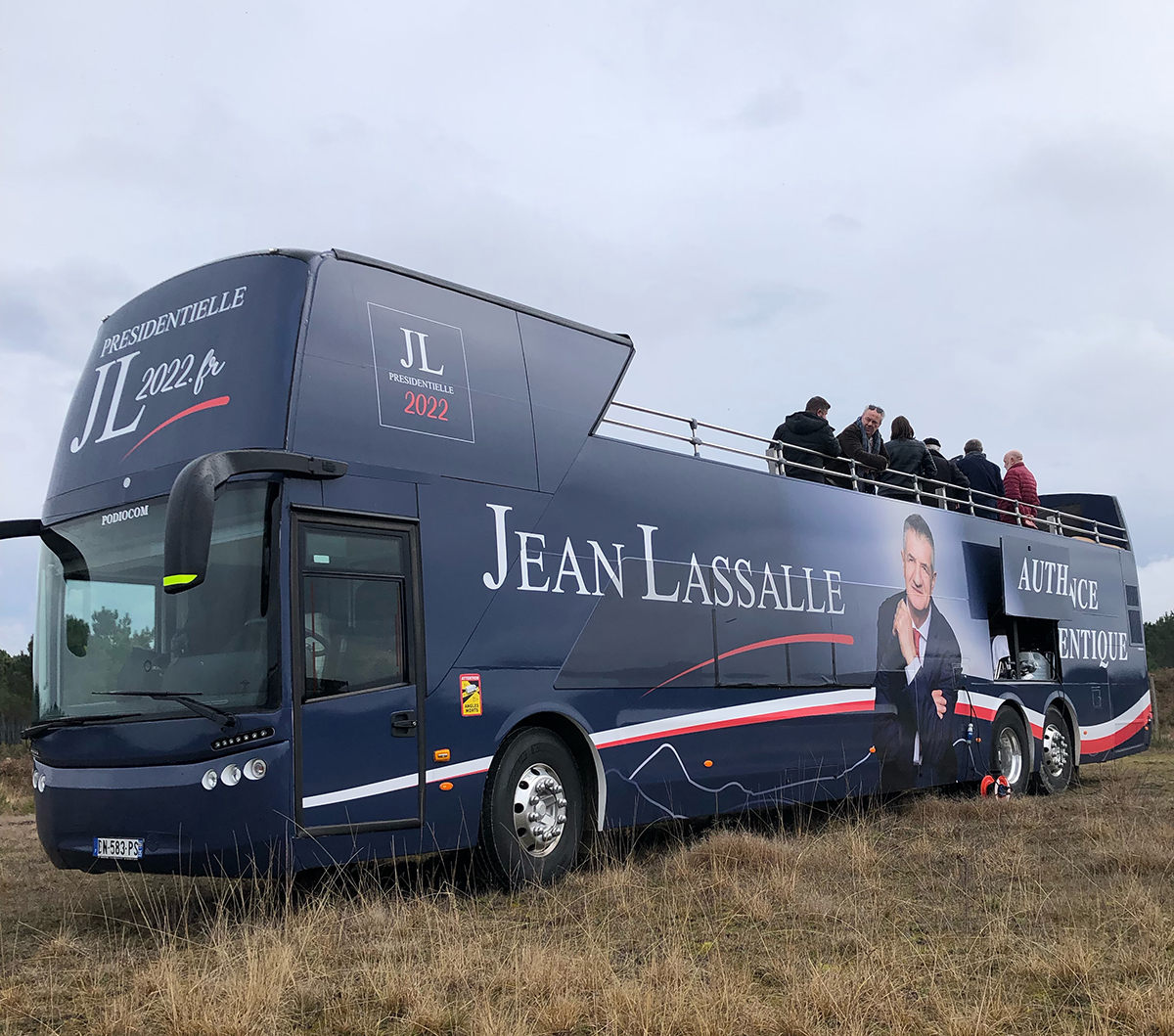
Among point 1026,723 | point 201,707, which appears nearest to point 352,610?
point 201,707

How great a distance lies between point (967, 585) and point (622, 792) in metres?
7.00

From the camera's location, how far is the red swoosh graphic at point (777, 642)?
9992 mm

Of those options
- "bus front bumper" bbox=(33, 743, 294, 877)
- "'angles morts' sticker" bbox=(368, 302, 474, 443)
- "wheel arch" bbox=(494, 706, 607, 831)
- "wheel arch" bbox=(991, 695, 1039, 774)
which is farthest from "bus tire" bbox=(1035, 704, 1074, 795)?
"bus front bumper" bbox=(33, 743, 294, 877)

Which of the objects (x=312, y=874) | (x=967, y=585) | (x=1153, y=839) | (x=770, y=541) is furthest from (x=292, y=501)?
(x=967, y=585)

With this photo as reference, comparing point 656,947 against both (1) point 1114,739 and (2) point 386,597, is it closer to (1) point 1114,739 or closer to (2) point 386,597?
(2) point 386,597

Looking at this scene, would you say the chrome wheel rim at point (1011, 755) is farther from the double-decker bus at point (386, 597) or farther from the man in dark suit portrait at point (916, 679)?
the double-decker bus at point (386, 597)

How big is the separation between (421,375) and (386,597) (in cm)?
161

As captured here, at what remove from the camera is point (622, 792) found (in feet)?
30.0

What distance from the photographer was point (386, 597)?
7.57m

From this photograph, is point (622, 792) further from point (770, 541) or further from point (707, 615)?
point (770, 541)

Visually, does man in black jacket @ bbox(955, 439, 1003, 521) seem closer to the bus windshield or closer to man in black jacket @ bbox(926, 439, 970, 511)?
man in black jacket @ bbox(926, 439, 970, 511)

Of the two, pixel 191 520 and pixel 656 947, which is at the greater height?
pixel 191 520

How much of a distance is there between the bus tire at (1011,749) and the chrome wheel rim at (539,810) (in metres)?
7.86

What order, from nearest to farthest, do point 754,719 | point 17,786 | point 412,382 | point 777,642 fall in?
point 412,382 < point 754,719 < point 777,642 < point 17,786
